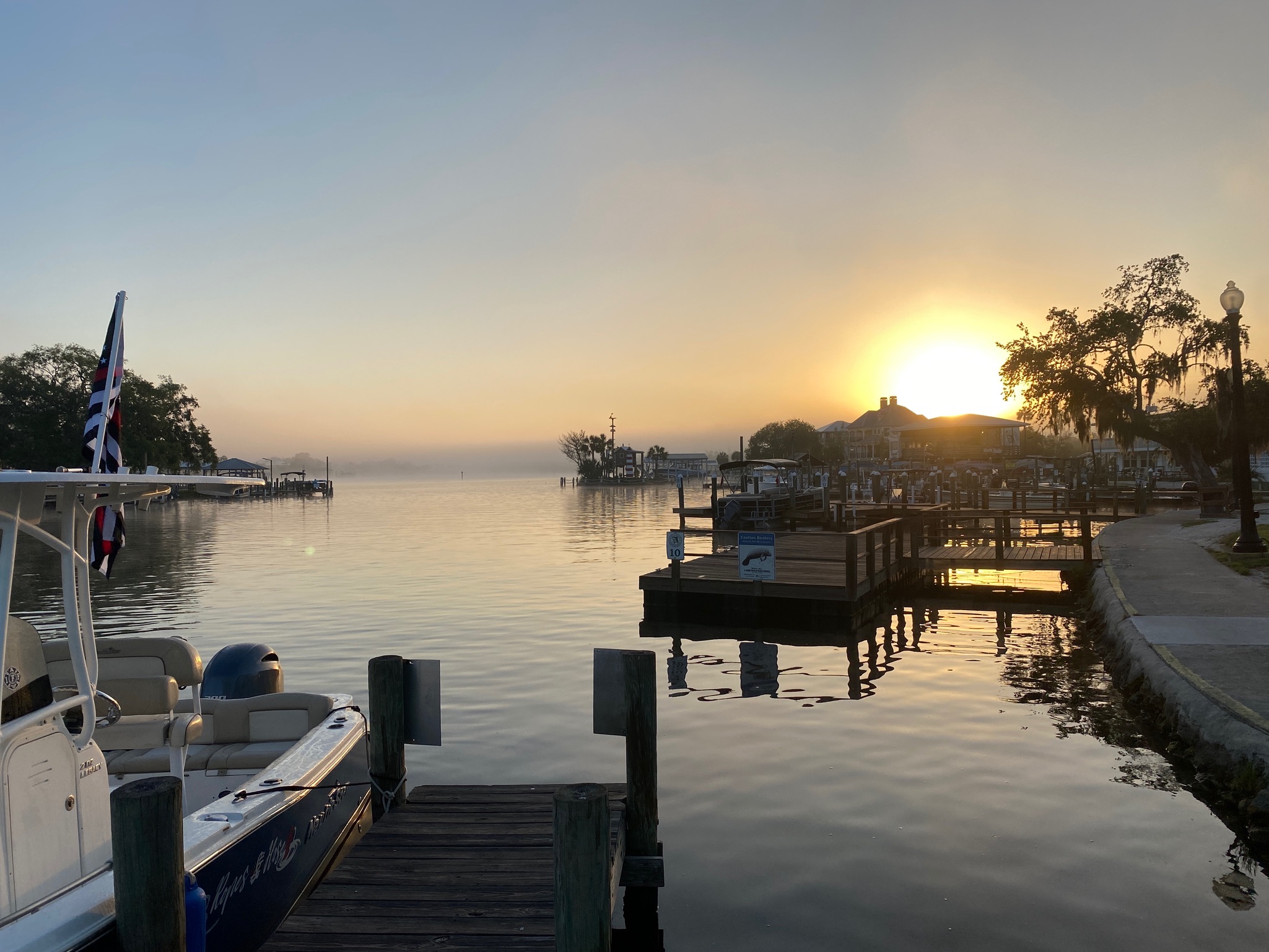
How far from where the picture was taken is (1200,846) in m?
7.02

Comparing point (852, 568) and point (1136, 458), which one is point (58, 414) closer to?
point (852, 568)

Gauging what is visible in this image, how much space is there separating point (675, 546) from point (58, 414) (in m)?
87.6

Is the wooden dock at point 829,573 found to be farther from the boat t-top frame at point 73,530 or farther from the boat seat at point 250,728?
the boat t-top frame at point 73,530

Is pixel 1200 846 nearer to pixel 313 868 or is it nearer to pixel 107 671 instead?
pixel 313 868

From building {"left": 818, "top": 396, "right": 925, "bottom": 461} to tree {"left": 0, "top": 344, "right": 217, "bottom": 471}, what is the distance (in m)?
83.4

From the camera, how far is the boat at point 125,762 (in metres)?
4.11

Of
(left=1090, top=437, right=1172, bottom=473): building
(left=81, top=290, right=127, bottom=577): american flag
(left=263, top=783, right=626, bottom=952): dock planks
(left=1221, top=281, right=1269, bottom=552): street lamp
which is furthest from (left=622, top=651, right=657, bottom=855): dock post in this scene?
(left=1090, top=437, right=1172, bottom=473): building

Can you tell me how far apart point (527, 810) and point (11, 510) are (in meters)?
3.91

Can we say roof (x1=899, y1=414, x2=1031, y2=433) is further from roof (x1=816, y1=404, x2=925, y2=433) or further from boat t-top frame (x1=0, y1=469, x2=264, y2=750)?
boat t-top frame (x1=0, y1=469, x2=264, y2=750)

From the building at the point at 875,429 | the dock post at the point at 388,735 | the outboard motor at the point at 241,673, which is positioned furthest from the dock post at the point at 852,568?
the building at the point at 875,429

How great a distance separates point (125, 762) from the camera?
6.11 m

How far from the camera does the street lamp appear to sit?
18.4m

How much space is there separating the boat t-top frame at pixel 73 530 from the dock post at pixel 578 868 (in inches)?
98.5

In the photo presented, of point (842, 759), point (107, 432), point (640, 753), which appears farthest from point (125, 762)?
point (842, 759)
